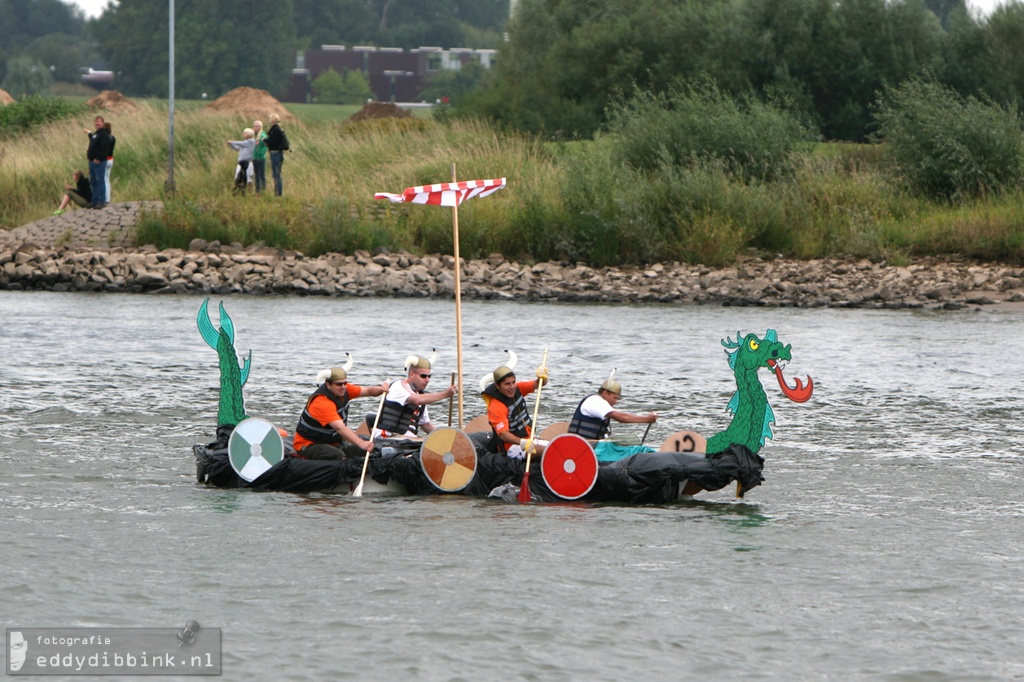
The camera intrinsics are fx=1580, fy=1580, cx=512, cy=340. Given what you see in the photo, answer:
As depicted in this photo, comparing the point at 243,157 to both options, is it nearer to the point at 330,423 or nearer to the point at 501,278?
the point at 501,278

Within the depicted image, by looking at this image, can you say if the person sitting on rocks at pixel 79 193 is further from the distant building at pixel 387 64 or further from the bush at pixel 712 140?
the distant building at pixel 387 64

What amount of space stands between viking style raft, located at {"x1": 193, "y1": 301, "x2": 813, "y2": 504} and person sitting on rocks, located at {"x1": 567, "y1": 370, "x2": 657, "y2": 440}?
0.21m

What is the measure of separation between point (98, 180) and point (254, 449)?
2314cm

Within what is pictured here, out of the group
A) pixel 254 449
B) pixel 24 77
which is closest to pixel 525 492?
pixel 254 449

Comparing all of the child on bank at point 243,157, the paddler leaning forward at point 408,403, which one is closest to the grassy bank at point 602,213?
the child on bank at point 243,157

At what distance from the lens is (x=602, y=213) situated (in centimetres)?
3550

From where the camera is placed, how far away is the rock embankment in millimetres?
33000

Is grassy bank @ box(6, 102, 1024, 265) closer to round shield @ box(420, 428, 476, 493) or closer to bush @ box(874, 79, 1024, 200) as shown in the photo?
bush @ box(874, 79, 1024, 200)

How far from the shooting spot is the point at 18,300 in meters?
32.6

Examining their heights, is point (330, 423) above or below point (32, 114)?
below

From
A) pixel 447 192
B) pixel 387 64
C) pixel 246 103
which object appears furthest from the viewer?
pixel 387 64

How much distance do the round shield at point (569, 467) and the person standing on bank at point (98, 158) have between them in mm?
21724

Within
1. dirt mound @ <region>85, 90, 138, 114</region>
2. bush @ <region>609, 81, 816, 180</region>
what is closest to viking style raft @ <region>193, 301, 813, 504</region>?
bush @ <region>609, 81, 816, 180</region>

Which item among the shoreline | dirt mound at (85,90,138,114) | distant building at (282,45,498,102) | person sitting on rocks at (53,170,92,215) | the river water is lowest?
the river water
